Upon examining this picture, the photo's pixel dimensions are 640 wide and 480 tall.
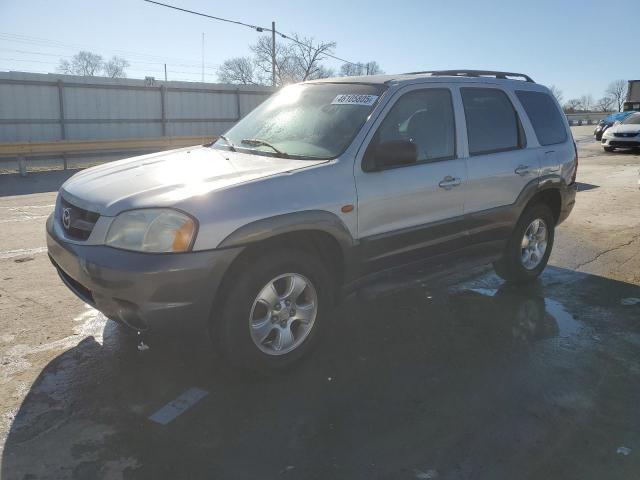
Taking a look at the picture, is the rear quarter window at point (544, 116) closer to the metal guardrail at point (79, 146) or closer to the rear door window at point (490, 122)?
the rear door window at point (490, 122)

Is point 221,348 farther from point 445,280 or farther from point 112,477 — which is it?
point 445,280

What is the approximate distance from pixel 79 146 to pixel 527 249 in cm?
1274

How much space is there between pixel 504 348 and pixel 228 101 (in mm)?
18692

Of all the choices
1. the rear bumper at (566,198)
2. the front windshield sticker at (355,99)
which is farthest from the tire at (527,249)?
the front windshield sticker at (355,99)

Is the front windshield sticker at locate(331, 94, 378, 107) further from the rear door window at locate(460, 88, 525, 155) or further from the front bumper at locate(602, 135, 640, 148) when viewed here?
the front bumper at locate(602, 135, 640, 148)

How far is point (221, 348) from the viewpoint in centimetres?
322

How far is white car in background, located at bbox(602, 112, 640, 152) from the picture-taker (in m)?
20.7

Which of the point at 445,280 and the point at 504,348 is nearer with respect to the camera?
the point at 504,348

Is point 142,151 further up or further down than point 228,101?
further down

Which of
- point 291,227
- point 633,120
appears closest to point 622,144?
point 633,120

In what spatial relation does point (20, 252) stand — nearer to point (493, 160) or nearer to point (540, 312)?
point (493, 160)

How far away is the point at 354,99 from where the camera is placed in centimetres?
405

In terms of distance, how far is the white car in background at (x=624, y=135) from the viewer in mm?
20739

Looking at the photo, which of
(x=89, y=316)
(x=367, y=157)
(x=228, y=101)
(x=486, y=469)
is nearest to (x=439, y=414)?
(x=486, y=469)
